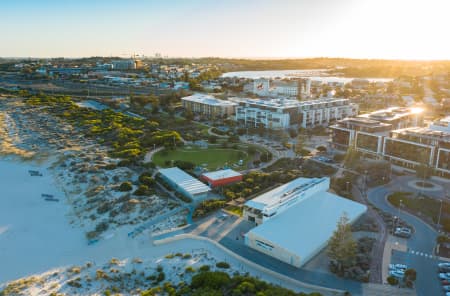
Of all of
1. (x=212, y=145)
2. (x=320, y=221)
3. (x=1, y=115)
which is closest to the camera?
(x=320, y=221)

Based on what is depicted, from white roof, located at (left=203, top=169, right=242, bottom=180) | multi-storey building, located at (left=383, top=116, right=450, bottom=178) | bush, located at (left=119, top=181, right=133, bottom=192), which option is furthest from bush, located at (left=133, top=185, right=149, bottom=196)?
multi-storey building, located at (left=383, top=116, right=450, bottom=178)

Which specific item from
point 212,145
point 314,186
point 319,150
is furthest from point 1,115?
point 314,186

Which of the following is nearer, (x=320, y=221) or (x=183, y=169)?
(x=320, y=221)

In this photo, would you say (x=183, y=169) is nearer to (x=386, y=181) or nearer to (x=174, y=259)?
(x=174, y=259)

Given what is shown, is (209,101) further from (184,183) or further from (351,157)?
(184,183)

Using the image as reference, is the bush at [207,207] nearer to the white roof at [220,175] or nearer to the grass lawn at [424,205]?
the white roof at [220,175]

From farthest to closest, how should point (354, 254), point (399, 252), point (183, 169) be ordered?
point (183, 169), point (399, 252), point (354, 254)

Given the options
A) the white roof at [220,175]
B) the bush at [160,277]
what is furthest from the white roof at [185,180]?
the bush at [160,277]
